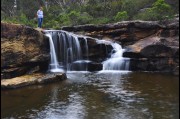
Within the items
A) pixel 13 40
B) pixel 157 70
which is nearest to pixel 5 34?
pixel 13 40

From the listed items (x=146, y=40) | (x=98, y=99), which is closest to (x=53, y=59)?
(x=146, y=40)

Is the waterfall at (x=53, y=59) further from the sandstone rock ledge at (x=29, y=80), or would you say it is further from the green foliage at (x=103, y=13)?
the green foliage at (x=103, y=13)

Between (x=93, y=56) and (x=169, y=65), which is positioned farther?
(x=93, y=56)

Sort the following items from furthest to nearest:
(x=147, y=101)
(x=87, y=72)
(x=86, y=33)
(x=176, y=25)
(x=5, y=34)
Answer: (x=86, y=33)
(x=176, y=25)
(x=87, y=72)
(x=5, y=34)
(x=147, y=101)

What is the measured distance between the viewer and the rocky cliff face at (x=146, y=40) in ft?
71.6

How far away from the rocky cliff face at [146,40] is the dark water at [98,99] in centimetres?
273

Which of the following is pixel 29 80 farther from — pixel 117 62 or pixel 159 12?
pixel 159 12

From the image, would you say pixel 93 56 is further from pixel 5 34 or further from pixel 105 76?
pixel 5 34

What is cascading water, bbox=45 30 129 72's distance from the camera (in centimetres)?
2214

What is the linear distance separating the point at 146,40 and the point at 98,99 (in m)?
9.76

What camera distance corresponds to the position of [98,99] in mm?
14383

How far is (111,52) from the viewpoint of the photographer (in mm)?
23562

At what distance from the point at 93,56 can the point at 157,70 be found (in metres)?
4.20

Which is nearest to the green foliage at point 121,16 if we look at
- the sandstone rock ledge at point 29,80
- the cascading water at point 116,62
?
the cascading water at point 116,62
